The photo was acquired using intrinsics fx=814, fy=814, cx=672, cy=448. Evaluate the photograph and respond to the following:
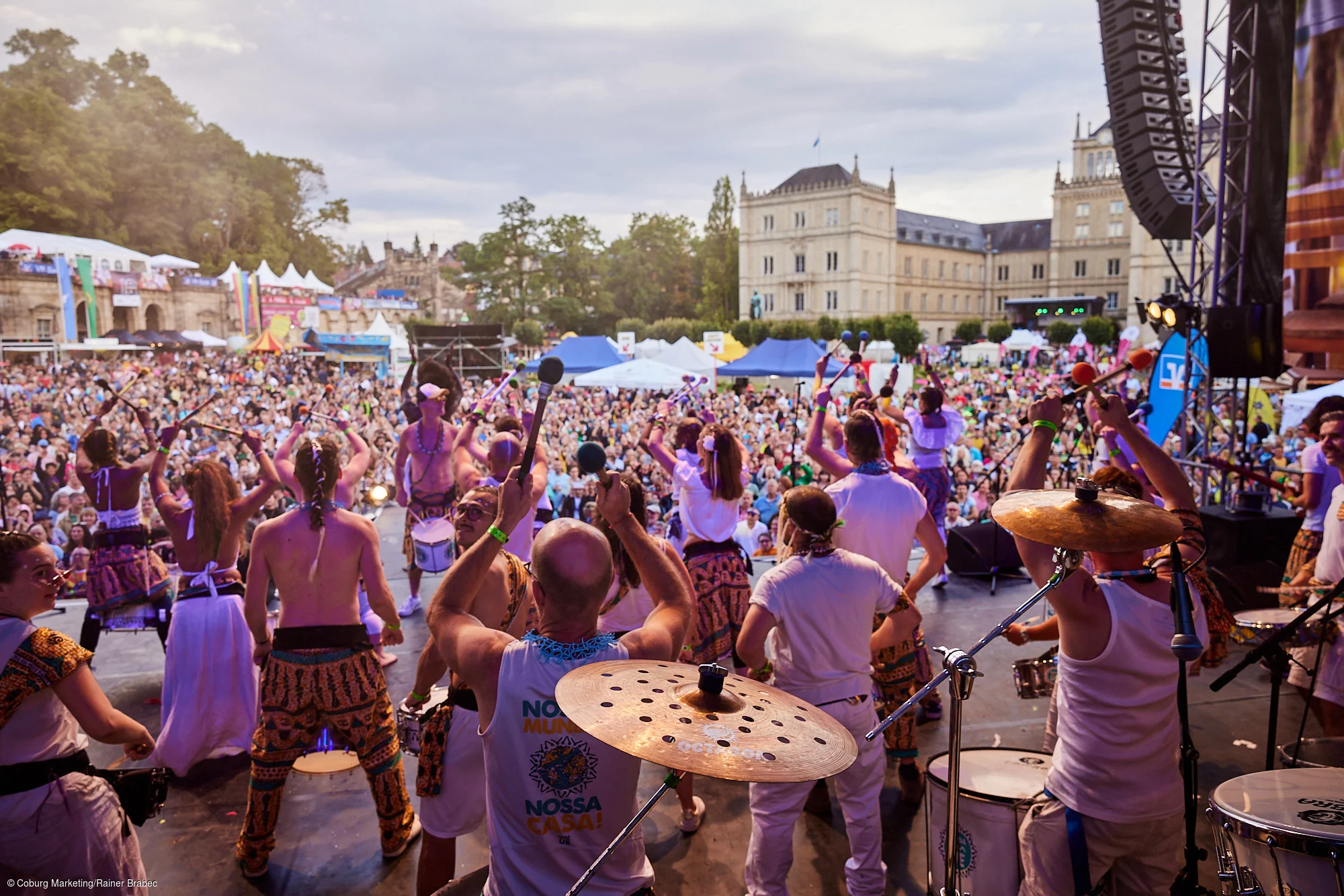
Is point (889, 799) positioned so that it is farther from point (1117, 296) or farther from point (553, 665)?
point (1117, 296)

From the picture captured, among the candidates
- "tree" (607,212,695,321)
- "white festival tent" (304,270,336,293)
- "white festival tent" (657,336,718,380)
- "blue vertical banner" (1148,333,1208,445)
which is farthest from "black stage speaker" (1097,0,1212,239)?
"tree" (607,212,695,321)

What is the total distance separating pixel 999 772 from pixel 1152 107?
→ 26.2ft

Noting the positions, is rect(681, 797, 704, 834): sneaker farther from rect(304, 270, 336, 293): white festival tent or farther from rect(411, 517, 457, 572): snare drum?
rect(304, 270, 336, 293): white festival tent

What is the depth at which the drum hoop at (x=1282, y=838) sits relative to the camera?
1.82m

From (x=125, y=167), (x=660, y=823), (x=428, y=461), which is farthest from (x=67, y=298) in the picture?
(x=660, y=823)

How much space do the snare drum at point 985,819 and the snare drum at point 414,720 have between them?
172 centimetres

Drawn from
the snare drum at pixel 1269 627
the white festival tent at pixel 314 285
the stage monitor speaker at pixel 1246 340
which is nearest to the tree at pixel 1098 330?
the white festival tent at pixel 314 285

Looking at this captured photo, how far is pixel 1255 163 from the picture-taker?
6809 millimetres

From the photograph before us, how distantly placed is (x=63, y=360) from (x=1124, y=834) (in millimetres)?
33382

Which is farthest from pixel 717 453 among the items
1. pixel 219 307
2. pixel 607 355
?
pixel 219 307

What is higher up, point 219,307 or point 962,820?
point 219,307

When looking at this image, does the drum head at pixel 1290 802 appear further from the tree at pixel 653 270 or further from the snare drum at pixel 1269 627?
the tree at pixel 653 270

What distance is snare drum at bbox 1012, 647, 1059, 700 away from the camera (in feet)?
9.95

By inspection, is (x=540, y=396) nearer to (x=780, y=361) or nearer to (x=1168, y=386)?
(x=1168, y=386)
